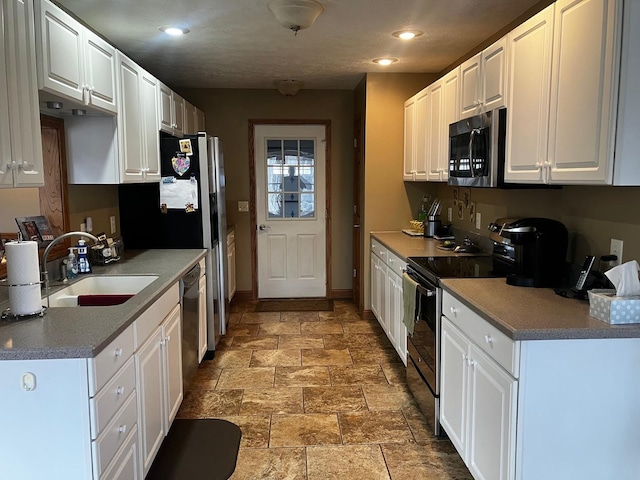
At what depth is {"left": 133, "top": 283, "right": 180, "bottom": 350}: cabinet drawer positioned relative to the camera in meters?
2.18

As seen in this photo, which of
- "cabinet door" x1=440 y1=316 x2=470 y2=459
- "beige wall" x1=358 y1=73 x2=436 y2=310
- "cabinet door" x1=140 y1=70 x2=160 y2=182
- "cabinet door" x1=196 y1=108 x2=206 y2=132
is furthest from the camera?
"cabinet door" x1=196 y1=108 x2=206 y2=132

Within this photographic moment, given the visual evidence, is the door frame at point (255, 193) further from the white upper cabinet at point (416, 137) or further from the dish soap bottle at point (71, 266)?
the dish soap bottle at point (71, 266)

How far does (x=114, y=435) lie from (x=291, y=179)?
423 cm

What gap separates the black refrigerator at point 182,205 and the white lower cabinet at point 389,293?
4.58 feet

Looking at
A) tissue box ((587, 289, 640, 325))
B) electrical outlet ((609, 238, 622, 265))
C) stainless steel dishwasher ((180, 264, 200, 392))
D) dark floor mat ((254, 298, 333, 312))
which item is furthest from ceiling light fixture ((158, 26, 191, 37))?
dark floor mat ((254, 298, 333, 312))

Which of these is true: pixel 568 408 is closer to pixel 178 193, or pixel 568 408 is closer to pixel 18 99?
pixel 18 99

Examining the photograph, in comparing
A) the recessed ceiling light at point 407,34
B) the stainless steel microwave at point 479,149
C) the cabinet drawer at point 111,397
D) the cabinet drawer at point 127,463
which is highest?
the recessed ceiling light at point 407,34

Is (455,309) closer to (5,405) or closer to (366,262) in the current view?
(5,405)

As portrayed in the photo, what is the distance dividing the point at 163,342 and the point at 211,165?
1709 mm

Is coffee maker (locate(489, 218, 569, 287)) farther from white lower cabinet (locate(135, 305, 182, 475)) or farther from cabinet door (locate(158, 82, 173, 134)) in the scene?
cabinet door (locate(158, 82, 173, 134))

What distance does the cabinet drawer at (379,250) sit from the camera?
4.20m

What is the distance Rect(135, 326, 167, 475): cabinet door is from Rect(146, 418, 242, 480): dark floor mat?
0.17 m

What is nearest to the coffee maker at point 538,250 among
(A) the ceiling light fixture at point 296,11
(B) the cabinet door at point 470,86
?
(B) the cabinet door at point 470,86

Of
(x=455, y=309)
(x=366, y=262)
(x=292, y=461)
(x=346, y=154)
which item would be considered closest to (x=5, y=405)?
(x=292, y=461)
